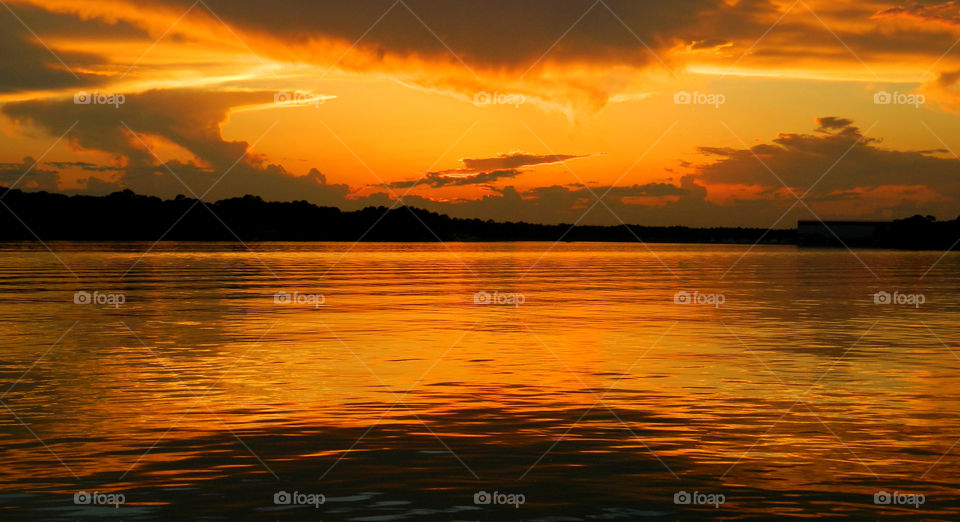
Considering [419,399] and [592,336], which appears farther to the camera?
[592,336]

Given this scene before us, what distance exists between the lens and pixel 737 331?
4316 cm

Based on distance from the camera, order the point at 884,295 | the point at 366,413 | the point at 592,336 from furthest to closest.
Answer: the point at 884,295, the point at 592,336, the point at 366,413

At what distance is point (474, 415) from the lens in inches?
905

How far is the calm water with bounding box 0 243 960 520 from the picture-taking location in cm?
1588

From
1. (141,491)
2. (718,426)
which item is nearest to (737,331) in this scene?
(718,426)

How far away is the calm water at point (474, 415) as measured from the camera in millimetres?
15875

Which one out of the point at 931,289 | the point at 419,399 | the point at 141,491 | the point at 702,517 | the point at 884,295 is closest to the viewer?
the point at 702,517

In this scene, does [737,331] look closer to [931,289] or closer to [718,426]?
[718,426]

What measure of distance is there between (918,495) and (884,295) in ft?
183

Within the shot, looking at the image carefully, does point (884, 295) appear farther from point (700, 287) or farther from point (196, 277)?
point (196, 277)

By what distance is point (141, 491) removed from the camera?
631 inches

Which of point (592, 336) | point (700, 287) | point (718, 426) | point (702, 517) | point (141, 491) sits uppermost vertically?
point (700, 287)

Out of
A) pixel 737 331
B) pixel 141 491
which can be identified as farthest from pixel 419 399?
pixel 737 331

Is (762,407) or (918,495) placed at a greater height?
(762,407)
